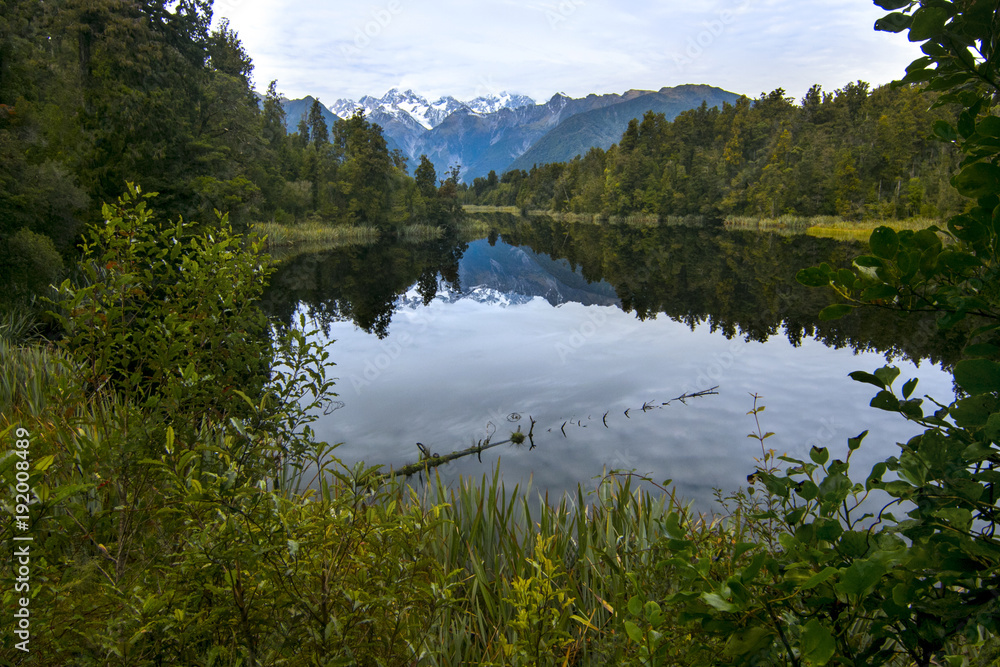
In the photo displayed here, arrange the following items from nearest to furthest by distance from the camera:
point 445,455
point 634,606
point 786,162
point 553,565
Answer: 1. point 634,606
2. point 553,565
3. point 445,455
4. point 786,162

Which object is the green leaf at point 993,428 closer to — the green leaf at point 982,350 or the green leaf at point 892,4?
the green leaf at point 982,350

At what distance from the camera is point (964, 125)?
4.39 ft

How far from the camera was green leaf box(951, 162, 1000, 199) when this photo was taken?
1.24 metres

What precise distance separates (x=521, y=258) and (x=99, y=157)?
27438 mm

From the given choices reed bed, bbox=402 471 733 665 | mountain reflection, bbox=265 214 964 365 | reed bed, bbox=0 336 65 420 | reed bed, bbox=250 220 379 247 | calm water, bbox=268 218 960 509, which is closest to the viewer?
reed bed, bbox=402 471 733 665

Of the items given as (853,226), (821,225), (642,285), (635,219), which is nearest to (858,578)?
(642,285)

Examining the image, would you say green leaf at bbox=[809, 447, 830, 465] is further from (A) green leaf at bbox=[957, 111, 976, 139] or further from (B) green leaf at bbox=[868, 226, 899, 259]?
(A) green leaf at bbox=[957, 111, 976, 139]

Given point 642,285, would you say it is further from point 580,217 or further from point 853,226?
point 580,217

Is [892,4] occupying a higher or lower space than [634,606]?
higher

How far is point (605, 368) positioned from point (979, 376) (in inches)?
476

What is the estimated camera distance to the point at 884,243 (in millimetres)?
1240

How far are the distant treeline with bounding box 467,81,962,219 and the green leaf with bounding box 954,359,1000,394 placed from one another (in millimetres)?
48619

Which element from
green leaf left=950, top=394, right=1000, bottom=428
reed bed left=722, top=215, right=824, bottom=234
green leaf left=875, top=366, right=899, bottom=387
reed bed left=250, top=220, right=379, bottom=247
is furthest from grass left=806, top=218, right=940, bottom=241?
green leaf left=950, top=394, right=1000, bottom=428

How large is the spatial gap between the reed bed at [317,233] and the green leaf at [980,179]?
3880 cm
